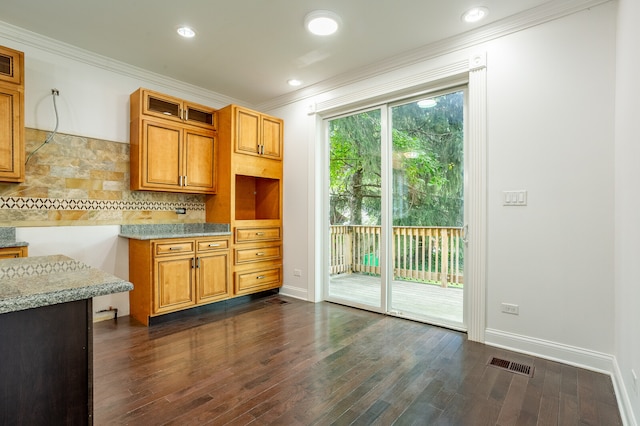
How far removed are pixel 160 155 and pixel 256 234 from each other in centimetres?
145

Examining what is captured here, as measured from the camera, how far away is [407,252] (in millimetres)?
3588

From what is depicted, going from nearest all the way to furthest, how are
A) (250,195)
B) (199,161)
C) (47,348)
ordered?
1. (47,348)
2. (199,161)
3. (250,195)

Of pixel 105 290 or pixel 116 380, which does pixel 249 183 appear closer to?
pixel 116 380

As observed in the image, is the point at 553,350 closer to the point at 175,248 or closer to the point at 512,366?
the point at 512,366

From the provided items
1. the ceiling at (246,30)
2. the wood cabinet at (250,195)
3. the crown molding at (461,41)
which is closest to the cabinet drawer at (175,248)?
the wood cabinet at (250,195)

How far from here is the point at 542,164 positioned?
8.41 ft

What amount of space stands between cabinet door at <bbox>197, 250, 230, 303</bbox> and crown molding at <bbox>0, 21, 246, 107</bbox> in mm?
2132

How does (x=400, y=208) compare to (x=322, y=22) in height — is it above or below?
below

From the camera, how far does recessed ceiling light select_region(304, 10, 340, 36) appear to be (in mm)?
2670

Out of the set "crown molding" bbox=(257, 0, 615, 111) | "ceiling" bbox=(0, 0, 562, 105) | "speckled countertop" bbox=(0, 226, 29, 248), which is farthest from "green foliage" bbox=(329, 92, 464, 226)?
"speckled countertop" bbox=(0, 226, 29, 248)

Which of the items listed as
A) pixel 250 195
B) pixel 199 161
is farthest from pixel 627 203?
pixel 250 195

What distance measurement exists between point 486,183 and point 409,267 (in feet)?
4.09

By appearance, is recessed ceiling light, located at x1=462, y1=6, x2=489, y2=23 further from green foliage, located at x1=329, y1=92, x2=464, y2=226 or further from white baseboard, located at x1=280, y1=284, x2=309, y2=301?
white baseboard, located at x1=280, y1=284, x2=309, y2=301

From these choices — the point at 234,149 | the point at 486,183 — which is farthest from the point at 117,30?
the point at 486,183
